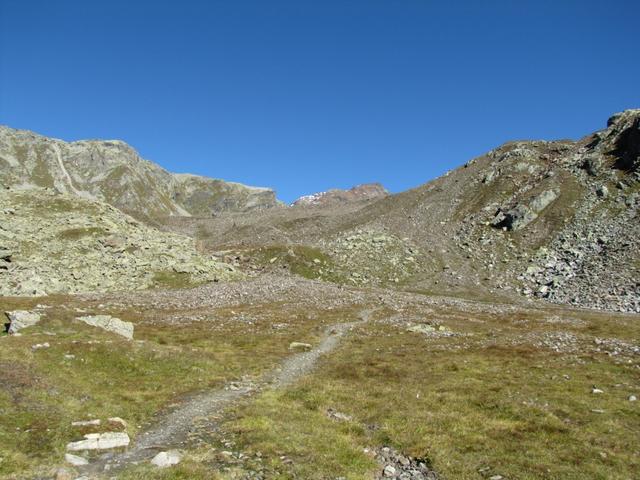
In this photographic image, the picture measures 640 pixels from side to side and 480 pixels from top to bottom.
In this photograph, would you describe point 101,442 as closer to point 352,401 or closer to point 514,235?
point 352,401

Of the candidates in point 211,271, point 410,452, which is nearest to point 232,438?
point 410,452

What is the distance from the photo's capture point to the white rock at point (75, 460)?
1778 centimetres

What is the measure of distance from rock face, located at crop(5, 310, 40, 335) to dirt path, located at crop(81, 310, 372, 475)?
19325mm

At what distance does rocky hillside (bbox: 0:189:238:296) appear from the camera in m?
74.1

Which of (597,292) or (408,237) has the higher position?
(408,237)

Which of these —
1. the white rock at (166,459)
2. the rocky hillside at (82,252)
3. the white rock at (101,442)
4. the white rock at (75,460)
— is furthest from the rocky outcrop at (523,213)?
the white rock at (75,460)

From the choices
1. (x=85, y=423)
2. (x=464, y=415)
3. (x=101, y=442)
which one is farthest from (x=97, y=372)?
(x=464, y=415)

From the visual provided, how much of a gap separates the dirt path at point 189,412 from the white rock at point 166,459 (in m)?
0.87

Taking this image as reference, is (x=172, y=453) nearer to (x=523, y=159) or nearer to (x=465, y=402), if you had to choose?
(x=465, y=402)

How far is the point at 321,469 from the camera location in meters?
18.2

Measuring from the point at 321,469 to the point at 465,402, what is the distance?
12544 millimetres

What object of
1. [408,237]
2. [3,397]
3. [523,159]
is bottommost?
[3,397]

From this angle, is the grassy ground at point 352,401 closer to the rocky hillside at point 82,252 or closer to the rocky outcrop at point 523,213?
the rocky hillside at point 82,252

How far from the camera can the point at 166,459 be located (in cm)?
1811
